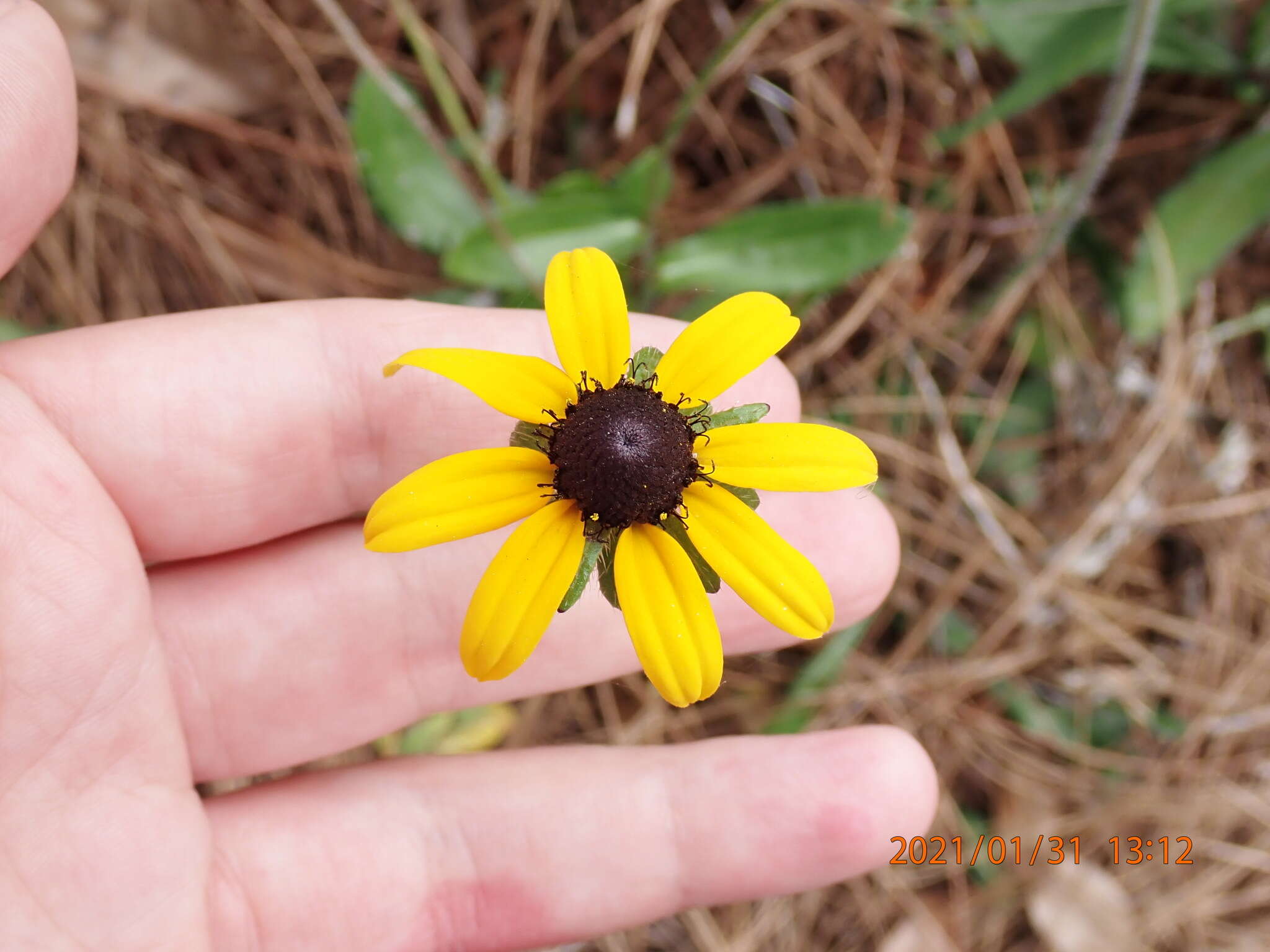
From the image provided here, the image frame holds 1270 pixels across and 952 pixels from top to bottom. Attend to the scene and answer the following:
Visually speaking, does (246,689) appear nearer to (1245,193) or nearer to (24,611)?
(24,611)

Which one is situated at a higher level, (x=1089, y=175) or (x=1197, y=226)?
(x=1089, y=175)

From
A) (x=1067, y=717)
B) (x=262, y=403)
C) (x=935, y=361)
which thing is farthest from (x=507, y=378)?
(x=1067, y=717)

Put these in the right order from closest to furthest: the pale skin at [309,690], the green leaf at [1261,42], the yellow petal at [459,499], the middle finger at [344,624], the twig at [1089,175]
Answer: the yellow petal at [459,499] → the pale skin at [309,690] → the middle finger at [344,624] → the twig at [1089,175] → the green leaf at [1261,42]

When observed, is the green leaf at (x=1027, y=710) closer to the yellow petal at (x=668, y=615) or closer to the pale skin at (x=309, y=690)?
the pale skin at (x=309, y=690)

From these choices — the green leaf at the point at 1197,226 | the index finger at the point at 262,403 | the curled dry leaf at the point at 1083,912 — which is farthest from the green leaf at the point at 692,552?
the curled dry leaf at the point at 1083,912

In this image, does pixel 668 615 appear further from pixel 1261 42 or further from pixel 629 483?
pixel 1261 42

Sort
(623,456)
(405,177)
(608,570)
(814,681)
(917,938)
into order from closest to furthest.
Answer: (623,456) → (608,570) → (405,177) → (814,681) → (917,938)

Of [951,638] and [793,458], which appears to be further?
[951,638]
